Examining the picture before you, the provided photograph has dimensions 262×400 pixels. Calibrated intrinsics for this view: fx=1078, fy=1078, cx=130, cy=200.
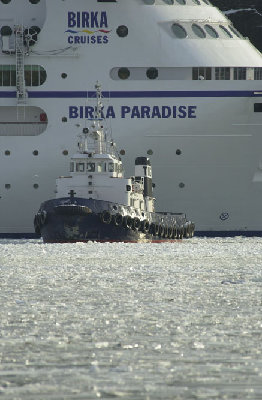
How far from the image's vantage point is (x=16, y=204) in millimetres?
40656

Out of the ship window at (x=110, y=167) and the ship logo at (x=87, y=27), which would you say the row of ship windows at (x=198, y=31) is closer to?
the ship logo at (x=87, y=27)

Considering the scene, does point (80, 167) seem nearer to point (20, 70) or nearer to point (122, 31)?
point (20, 70)

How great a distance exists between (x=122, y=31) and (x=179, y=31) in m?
2.34

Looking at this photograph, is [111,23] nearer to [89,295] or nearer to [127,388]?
[89,295]


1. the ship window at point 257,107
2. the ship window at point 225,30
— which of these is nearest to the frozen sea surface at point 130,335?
the ship window at point 257,107

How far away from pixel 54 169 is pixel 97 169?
8.11 feet

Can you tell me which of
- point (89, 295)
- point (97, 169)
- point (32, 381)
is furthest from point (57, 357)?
point (97, 169)

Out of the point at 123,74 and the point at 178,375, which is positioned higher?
the point at 123,74

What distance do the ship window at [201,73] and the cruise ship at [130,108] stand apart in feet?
0.13

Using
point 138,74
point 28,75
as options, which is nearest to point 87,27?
point 138,74

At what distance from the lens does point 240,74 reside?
41.8 meters

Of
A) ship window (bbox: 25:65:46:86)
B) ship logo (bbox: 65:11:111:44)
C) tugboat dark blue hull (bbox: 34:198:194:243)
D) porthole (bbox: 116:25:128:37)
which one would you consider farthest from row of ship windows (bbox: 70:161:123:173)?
porthole (bbox: 116:25:128:37)

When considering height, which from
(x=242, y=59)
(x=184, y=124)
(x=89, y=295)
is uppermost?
(x=242, y=59)

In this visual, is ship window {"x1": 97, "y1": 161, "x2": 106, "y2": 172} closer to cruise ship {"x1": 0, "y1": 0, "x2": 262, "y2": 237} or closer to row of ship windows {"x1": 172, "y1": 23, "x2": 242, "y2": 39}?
cruise ship {"x1": 0, "y1": 0, "x2": 262, "y2": 237}
